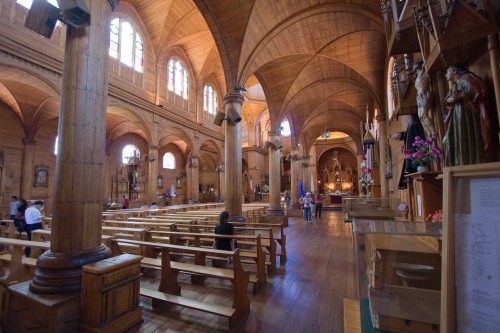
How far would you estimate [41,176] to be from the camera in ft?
43.6

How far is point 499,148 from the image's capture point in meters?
2.31

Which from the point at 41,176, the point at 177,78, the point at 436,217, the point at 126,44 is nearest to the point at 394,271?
the point at 436,217

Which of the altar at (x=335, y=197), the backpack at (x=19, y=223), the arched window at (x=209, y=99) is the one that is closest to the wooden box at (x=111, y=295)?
the backpack at (x=19, y=223)

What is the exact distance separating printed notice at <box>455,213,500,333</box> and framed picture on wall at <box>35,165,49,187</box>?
56.5 ft

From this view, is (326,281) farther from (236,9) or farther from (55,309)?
(236,9)

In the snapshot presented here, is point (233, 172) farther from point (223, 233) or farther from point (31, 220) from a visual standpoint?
point (31, 220)

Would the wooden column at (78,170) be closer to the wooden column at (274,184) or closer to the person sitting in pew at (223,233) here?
the person sitting in pew at (223,233)

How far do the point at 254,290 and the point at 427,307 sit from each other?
2532 mm

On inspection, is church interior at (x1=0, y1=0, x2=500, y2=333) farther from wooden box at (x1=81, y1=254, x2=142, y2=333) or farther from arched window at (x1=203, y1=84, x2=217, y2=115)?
arched window at (x1=203, y1=84, x2=217, y2=115)

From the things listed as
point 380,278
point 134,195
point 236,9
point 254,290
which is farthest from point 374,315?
point 134,195

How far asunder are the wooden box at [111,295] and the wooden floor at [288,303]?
228 millimetres

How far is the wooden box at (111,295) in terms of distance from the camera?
233 cm

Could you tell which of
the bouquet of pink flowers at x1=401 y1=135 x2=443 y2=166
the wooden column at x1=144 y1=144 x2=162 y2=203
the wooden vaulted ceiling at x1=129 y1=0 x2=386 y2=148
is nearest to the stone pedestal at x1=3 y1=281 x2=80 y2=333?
the bouquet of pink flowers at x1=401 y1=135 x2=443 y2=166

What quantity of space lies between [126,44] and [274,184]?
1014 centimetres
